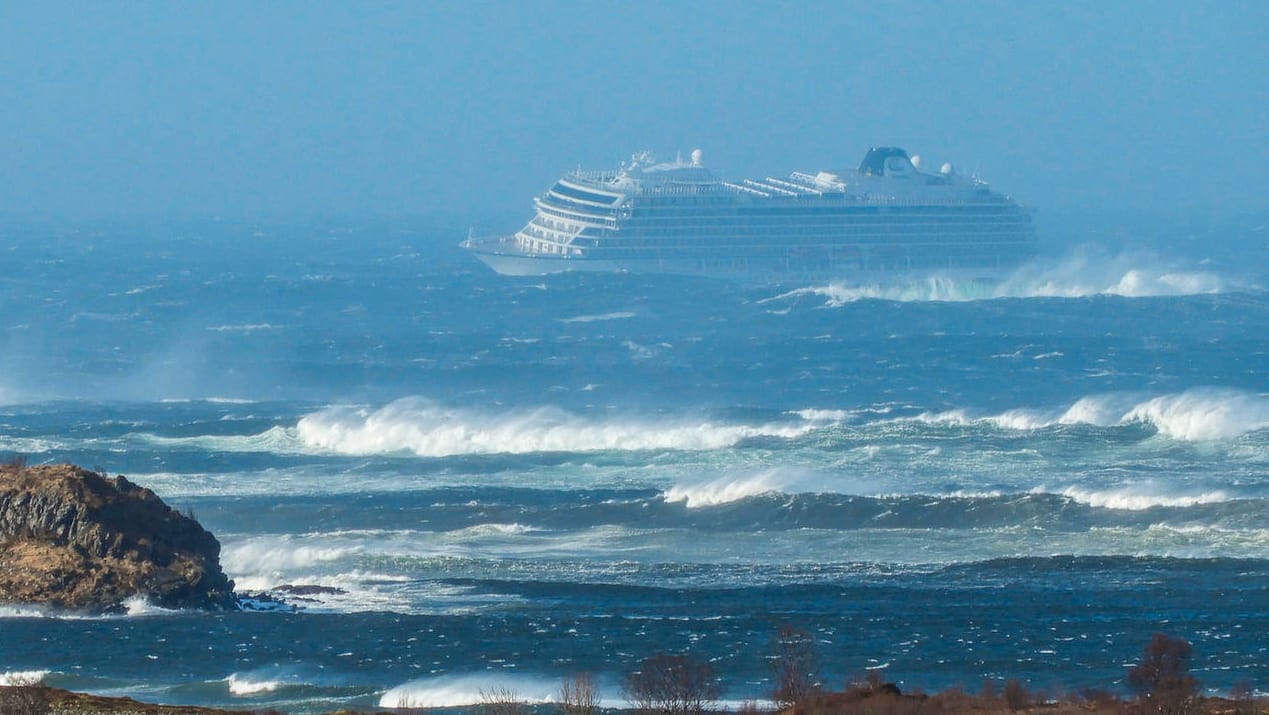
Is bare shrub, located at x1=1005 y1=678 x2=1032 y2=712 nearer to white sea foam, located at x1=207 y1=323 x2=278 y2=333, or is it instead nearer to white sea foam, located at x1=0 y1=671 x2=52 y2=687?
white sea foam, located at x1=0 y1=671 x2=52 y2=687

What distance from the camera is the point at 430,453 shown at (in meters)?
65.4

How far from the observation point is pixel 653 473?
59562mm

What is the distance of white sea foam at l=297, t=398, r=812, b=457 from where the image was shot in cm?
6588

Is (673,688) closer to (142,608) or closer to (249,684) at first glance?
(249,684)

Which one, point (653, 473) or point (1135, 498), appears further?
point (653, 473)

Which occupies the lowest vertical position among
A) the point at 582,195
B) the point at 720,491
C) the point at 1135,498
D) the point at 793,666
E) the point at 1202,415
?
the point at 793,666

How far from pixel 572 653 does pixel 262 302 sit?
7953cm

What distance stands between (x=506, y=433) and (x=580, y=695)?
36.9 metres

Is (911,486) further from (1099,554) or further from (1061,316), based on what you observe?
(1061,316)

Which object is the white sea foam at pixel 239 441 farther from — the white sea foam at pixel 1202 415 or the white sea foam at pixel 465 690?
the white sea foam at pixel 465 690

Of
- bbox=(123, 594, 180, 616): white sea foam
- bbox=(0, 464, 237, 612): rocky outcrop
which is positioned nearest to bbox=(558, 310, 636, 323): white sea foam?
bbox=(0, 464, 237, 612): rocky outcrop

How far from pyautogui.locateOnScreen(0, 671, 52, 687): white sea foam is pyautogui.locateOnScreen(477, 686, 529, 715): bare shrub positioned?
7.35 metres

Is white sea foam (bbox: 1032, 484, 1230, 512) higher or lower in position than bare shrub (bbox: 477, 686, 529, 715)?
higher

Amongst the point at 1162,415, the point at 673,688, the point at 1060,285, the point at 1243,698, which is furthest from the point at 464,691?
the point at 1060,285
